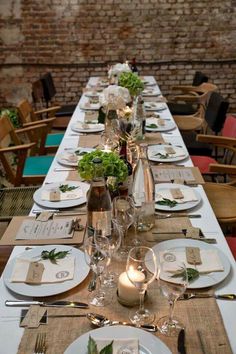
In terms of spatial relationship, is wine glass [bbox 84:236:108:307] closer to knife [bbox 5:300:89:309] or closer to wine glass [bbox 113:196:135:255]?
knife [bbox 5:300:89:309]

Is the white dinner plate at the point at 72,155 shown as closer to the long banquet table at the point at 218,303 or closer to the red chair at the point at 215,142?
the long banquet table at the point at 218,303

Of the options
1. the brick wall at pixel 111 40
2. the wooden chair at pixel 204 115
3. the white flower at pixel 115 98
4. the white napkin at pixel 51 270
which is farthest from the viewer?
the brick wall at pixel 111 40

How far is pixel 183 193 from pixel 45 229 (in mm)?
611

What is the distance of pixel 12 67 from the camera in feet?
19.3

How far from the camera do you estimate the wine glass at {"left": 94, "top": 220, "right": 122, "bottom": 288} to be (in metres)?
1.30

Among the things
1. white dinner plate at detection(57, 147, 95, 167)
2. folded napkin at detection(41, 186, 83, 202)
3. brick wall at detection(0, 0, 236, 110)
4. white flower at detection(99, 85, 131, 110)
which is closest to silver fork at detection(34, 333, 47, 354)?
folded napkin at detection(41, 186, 83, 202)

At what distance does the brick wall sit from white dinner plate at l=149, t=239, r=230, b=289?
4.69m

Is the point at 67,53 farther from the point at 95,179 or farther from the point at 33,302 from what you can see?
the point at 33,302

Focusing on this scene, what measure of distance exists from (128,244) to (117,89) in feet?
5.00

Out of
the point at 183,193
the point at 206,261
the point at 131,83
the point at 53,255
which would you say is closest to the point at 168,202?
the point at 183,193

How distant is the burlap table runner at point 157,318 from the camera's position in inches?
42.6

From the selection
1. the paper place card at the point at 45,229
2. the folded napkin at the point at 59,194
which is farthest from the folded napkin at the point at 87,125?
the paper place card at the point at 45,229

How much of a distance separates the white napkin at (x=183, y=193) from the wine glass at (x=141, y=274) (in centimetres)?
66

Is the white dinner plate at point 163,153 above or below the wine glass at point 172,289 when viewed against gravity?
below
